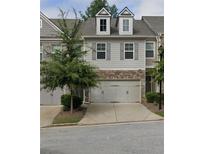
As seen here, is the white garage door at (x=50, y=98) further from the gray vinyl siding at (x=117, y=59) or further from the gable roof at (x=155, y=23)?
the gable roof at (x=155, y=23)

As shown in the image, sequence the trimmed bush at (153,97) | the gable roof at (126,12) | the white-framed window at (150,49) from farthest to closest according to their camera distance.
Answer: the white-framed window at (150,49) → the gable roof at (126,12) → the trimmed bush at (153,97)

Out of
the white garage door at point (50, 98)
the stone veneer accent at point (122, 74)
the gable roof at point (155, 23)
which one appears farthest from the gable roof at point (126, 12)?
the white garage door at point (50, 98)

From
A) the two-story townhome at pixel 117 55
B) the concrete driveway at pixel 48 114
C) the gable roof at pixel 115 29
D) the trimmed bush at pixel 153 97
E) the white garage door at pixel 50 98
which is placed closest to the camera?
the concrete driveway at pixel 48 114

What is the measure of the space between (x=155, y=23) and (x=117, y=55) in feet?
14.7

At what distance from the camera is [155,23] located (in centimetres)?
2405

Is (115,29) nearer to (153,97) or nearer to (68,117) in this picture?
(153,97)

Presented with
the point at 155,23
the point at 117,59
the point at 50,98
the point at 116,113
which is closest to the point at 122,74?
the point at 117,59

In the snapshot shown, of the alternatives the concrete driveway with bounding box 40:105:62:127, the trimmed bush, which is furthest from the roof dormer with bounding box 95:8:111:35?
the concrete driveway with bounding box 40:105:62:127

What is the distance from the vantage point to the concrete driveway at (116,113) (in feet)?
51.8

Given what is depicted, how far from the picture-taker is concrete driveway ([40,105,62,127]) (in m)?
15.4

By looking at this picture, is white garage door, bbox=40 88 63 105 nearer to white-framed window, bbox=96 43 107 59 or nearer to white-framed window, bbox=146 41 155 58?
white-framed window, bbox=96 43 107 59

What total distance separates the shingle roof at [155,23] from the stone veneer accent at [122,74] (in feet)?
10.2
